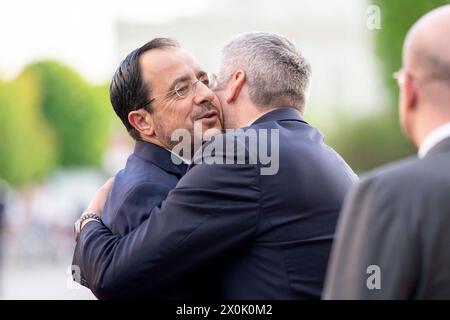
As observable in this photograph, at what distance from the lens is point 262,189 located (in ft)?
11.1

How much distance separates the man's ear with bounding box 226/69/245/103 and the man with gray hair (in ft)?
0.88

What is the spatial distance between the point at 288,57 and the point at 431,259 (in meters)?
1.39

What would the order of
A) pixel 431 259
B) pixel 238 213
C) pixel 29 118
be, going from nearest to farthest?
1. pixel 431 259
2. pixel 238 213
3. pixel 29 118

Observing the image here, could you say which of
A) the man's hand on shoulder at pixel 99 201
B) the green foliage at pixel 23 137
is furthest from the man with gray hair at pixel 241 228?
the green foliage at pixel 23 137

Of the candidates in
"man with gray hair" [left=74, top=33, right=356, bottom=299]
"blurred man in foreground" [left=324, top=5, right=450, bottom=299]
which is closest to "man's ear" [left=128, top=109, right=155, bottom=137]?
"man with gray hair" [left=74, top=33, right=356, bottom=299]

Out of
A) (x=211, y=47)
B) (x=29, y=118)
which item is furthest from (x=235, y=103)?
(x=211, y=47)

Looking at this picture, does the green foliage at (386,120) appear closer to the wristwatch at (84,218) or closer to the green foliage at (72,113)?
the wristwatch at (84,218)

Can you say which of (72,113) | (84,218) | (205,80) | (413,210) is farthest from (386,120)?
(413,210)

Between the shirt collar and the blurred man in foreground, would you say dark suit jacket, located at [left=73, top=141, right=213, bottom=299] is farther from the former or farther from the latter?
the shirt collar

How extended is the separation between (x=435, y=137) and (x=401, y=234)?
0.97 ft

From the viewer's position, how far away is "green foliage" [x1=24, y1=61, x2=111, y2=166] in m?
70.7

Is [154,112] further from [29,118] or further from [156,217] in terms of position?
[29,118]

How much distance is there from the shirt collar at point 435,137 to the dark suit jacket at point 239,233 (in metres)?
0.81

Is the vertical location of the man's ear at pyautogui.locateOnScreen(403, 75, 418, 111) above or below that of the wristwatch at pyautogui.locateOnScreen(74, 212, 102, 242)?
above
